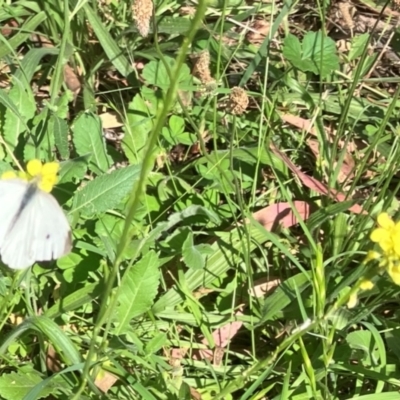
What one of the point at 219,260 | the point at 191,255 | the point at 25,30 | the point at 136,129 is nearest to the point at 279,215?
the point at 219,260

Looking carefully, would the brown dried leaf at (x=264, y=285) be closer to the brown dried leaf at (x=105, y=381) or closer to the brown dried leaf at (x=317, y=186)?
the brown dried leaf at (x=317, y=186)

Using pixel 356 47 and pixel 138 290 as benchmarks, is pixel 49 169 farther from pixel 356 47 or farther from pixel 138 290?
pixel 356 47

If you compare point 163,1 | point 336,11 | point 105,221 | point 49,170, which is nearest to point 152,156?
point 49,170

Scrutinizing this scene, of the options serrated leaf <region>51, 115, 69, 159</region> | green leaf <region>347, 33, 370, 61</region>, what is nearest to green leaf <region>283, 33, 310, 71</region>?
green leaf <region>347, 33, 370, 61</region>

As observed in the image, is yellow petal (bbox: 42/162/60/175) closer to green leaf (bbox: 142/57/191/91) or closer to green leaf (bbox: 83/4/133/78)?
green leaf (bbox: 142/57/191/91)

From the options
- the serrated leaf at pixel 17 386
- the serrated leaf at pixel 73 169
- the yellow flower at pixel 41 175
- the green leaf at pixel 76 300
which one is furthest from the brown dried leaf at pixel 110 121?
the serrated leaf at pixel 17 386

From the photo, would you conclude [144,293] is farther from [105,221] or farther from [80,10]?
[80,10]
